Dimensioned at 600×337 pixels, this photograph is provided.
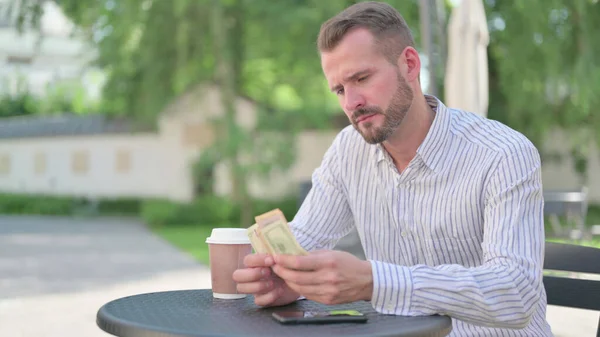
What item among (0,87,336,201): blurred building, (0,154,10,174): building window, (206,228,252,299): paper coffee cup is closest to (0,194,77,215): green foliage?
(0,87,336,201): blurred building

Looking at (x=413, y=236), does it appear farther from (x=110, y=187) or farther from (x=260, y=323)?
(x=110, y=187)

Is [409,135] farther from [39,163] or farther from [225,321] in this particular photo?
[39,163]

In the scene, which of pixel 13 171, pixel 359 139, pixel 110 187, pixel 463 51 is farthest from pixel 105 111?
pixel 359 139

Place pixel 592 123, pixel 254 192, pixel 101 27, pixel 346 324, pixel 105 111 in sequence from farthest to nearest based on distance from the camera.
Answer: pixel 105 111 → pixel 254 192 → pixel 101 27 → pixel 592 123 → pixel 346 324

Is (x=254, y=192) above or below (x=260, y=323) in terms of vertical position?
below

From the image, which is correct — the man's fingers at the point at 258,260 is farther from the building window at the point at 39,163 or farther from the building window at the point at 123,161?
the building window at the point at 39,163

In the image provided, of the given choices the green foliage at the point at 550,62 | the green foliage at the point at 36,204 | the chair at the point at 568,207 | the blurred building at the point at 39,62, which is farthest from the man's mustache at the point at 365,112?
the blurred building at the point at 39,62

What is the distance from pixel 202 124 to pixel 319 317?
80.6 feet

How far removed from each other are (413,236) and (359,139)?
38 cm

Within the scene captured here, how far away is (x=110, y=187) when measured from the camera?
97.0ft

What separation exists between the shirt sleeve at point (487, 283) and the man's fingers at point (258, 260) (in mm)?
272

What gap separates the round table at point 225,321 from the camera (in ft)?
6.09

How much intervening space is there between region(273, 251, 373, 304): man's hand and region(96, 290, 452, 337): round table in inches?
2.7

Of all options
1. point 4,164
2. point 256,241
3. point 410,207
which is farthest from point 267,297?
point 4,164
